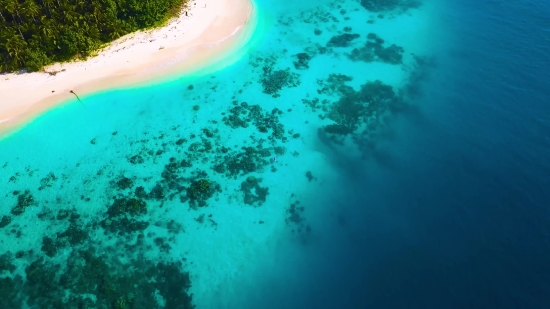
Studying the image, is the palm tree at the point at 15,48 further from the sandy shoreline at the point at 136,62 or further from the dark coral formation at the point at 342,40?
the dark coral formation at the point at 342,40

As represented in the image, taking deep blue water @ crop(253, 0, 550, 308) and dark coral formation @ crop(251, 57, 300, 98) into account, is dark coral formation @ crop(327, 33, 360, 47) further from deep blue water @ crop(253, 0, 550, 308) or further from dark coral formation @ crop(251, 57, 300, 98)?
deep blue water @ crop(253, 0, 550, 308)

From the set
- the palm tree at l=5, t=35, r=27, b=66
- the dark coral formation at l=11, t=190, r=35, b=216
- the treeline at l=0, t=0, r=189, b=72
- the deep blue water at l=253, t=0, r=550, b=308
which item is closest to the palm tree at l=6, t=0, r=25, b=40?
the treeline at l=0, t=0, r=189, b=72

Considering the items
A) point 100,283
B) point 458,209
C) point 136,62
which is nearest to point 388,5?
point 458,209

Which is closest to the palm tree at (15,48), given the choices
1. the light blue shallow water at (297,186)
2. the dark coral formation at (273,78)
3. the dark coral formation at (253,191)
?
the light blue shallow water at (297,186)

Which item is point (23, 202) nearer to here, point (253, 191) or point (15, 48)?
point (15, 48)

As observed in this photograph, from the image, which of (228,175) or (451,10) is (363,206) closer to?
(228,175)

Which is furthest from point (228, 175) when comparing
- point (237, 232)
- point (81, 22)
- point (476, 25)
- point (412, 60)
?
point (476, 25)

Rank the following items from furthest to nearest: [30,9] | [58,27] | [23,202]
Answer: [58,27] → [30,9] → [23,202]
